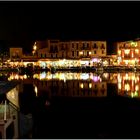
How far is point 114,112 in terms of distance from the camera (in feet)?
48.0

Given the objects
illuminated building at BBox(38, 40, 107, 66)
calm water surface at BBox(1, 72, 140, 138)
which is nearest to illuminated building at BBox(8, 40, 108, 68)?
illuminated building at BBox(38, 40, 107, 66)

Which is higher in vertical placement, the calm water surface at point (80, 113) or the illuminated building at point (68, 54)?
the illuminated building at point (68, 54)

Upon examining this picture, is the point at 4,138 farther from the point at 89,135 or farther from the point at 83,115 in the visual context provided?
the point at 83,115

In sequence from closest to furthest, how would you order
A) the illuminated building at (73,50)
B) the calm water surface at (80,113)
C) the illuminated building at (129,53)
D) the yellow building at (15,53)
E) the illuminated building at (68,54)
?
the calm water surface at (80,113) < the illuminated building at (129,53) < the illuminated building at (68,54) < the illuminated building at (73,50) < the yellow building at (15,53)

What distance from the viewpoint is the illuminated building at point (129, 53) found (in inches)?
1982

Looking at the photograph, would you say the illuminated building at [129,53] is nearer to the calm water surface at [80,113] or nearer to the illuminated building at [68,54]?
the illuminated building at [68,54]

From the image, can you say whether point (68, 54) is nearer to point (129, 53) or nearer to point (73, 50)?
point (73, 50)

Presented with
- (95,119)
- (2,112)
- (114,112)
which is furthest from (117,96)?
(2,112)

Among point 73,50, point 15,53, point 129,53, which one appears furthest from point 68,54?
point 129,53

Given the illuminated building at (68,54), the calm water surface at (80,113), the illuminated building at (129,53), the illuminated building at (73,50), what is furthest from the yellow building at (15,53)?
the calm water surface at (80,113)

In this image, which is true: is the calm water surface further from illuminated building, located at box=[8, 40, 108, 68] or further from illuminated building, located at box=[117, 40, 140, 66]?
illuminated building, located at box=[8, 40, 108, 68]

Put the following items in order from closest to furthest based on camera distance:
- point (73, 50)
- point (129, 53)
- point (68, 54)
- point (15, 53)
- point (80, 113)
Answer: point (80, 113) → point (129, 53) → point (68, 54) → point (73, 50) → point (15, 53)

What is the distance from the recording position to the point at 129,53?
5103 cm

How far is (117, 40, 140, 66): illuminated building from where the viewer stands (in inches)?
1982
